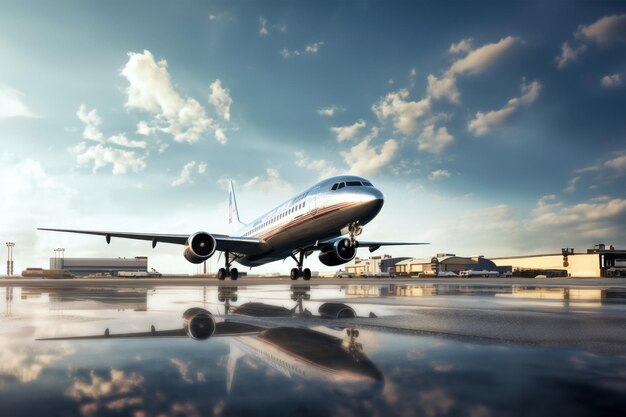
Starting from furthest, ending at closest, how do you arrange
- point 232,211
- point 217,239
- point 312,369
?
point 232,211, point 217,239, point 312,369

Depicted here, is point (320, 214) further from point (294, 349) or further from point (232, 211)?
point (232, 211)

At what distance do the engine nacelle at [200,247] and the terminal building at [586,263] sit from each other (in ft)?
265

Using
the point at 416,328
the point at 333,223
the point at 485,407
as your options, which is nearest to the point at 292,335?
the point at 416,328

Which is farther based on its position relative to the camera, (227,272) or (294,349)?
(227,272)

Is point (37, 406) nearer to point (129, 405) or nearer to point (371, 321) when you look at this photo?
point (129, 405)

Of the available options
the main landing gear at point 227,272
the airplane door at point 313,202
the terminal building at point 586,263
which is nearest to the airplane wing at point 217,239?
the main landing gear at point 227,272

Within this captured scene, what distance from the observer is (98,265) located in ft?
623

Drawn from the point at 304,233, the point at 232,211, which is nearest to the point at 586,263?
the point at 232,211

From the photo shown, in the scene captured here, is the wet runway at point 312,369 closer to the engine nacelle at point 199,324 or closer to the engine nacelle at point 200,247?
the engine nacelle at point 199,324

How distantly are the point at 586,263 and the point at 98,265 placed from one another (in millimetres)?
185477

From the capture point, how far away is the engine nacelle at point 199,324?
5.43 meters

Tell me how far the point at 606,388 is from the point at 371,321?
411cm

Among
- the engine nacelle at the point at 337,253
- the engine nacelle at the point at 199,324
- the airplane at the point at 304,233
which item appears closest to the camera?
the engine nacelle at the point at 199,324

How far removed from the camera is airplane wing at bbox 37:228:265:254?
31.0 meters
